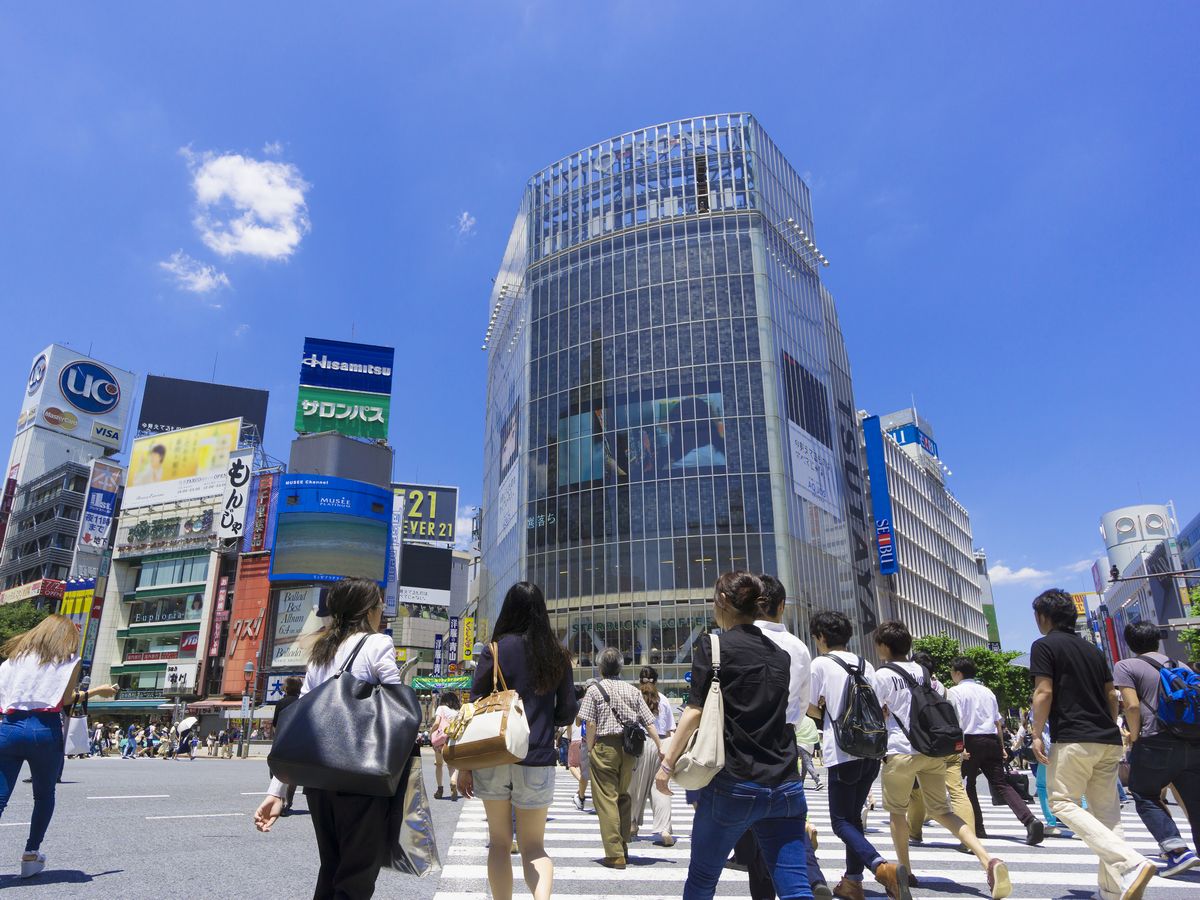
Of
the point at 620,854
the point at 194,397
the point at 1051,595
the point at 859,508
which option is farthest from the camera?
the point at 194,397

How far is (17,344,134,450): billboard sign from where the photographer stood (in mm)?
71938

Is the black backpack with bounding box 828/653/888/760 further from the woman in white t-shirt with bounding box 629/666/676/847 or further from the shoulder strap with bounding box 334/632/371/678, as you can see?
the shoulder strap with bounding box 334/632/371/678

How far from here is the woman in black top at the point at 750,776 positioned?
10.1 feet

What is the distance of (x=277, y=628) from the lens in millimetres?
50844

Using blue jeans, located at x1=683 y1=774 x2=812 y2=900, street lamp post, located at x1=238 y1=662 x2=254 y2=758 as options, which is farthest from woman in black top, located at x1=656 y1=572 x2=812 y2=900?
street lamp post, located at x1=238 y1=662 x2=254 y2=758

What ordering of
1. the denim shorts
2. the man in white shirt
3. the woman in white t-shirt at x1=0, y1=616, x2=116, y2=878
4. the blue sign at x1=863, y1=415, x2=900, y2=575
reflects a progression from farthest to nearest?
the blue sign at x1=863, y1=415, x2=900, y2=575 < the man in white shirt < the woman in white t-shirt at x1=0, y1=616, x2=116, y2=878 < the denim shorts

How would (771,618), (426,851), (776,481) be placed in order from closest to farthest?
1. (426,851)
2. (771,618)
3. (776,481)

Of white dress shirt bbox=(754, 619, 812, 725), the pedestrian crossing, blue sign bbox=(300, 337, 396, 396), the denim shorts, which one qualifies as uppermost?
blue sign bbox=(300, 337, 396, 396)

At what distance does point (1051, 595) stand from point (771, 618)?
7.90ft

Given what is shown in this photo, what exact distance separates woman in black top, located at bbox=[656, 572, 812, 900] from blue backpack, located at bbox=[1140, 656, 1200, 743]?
345 cm

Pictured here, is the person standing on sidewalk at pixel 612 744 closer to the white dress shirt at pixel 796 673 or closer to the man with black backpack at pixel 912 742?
the man with black backpack at pixel 912 742

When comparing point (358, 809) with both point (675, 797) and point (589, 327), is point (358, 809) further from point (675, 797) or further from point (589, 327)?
point (589, 327)

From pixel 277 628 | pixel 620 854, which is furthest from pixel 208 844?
pixel 277 628

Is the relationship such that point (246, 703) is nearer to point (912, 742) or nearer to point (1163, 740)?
point (912, 742)
